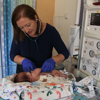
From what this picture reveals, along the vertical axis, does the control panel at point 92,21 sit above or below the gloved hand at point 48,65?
above

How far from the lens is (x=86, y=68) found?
3.78 ft

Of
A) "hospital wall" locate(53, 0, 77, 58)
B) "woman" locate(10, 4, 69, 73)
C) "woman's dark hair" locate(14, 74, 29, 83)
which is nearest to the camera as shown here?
"woman's dark hair" locate(14, 74, 29, 83)

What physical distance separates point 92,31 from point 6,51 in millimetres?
1479

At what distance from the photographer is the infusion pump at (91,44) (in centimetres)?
101

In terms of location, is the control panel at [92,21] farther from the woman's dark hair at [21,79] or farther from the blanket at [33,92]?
the woman's dark hair at [21,79]

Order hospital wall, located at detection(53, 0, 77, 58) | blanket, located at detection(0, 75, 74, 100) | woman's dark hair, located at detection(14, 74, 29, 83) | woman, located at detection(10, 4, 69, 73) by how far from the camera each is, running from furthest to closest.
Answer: hospital wall, located at detection(53, 0, 77, 58), woman, located at detection(10, 4, 69, 73), woman's dark hair, located at detection(14, 74, 29, 83), blanket, located at detection(0, 75, 74, 100)

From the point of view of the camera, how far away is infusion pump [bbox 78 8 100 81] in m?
1.01

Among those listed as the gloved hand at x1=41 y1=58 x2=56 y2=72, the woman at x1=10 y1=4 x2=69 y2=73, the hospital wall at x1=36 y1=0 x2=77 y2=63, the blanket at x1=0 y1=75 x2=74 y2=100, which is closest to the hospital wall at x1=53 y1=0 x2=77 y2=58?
the hospital wall at x1=36 y1=0 x2=77 y2=63

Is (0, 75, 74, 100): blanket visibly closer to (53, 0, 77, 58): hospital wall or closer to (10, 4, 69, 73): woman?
(10, 4, 69, 73): woman

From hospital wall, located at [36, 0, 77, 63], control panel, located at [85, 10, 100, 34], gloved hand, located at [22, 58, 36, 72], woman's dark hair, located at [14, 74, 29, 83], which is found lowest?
woman's dark hair, located at [14, 74, 29, 83]

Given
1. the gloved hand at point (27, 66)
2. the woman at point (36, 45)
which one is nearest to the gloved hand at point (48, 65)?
the woman at point (36, 45)

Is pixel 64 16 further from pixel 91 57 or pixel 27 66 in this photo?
pixel 27 66

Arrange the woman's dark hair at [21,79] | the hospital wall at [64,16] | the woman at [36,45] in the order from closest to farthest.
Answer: the woman's dark hair at [21,79] → the woman at [36,45] → the hospital wall at [64,16]

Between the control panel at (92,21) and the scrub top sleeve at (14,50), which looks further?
the scrub top sleeve at (14,50)
